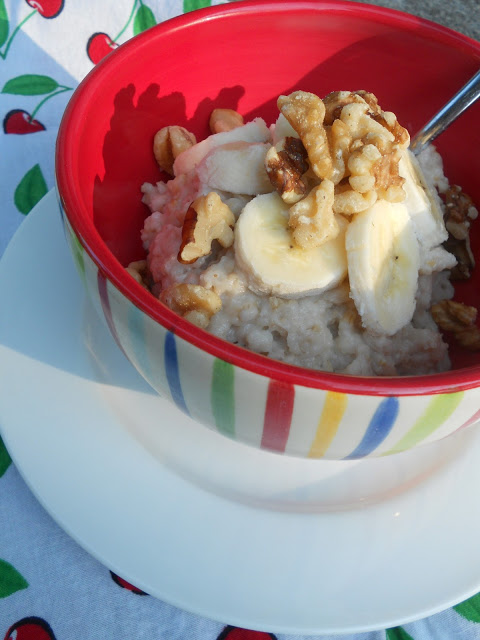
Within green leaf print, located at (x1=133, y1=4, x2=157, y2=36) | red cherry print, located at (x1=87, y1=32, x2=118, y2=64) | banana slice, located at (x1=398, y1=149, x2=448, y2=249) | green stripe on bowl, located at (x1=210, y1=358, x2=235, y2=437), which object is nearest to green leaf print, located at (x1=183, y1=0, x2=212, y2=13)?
green leaf print, located at (x1=133, y1=4, x2=157, y2=36)

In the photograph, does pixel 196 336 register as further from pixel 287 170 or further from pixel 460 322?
pixel 460 322

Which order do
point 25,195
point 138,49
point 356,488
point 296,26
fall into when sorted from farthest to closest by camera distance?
point 25,195 < point 296,26 < point 138,49 < point 356,488

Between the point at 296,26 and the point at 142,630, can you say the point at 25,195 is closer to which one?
the point at 296,26

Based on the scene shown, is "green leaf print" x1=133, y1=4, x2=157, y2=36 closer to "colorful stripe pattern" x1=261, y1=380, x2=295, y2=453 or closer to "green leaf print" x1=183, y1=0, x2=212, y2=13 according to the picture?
"green leaf print" x1=183, y1=0, x2=212, y2=13

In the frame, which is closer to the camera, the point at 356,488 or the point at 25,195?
the point at 356,488

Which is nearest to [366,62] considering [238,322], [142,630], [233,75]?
[233,75]

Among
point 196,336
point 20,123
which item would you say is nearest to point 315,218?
point 196,336

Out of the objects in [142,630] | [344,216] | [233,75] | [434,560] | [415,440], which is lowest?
[142,630]
